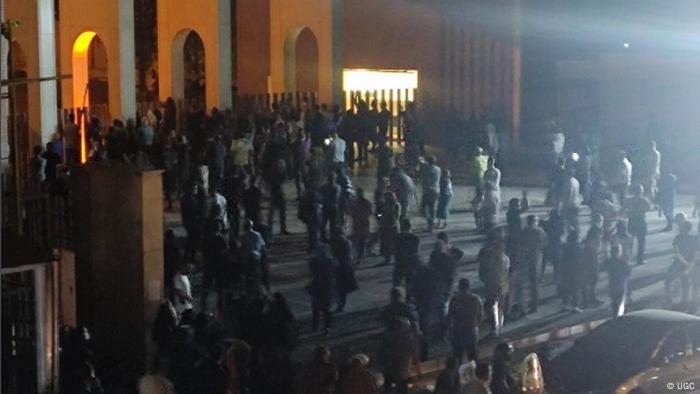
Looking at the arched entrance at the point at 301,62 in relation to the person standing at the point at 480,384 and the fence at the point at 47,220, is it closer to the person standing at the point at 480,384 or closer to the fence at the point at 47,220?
the fence at the point at 47,220

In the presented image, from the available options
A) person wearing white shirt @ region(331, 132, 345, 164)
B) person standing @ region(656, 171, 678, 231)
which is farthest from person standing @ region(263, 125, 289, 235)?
person standing @ region(656, 171, 678, 231)

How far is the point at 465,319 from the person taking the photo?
1340cm

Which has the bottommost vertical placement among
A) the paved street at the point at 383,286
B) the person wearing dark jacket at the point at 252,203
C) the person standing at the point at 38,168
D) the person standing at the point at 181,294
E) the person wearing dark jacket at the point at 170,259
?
the paved street at the point at 383,286

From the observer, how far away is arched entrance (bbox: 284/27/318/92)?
3319 centimetres

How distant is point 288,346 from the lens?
12461 millimetres

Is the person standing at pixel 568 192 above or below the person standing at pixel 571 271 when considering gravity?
above

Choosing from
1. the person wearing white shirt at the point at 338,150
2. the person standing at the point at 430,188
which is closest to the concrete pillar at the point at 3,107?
the person standing at the point at 430,188

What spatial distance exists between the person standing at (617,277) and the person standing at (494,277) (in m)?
1.36

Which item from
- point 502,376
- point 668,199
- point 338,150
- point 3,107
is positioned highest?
point 3,107

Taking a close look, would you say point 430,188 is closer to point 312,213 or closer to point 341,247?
point 312,213

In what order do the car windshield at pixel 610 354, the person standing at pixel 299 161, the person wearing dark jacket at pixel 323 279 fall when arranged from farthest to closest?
the person standing at pixel 299 161, the person wearing dark jacket at pixel 323 279, the car windshield at pixel 610 354

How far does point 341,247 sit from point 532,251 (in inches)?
97.5

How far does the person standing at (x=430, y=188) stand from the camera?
19703 mm

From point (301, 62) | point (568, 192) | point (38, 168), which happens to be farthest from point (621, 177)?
point (301, 62)
